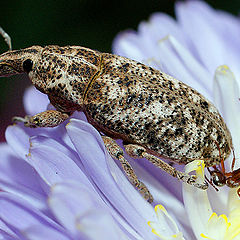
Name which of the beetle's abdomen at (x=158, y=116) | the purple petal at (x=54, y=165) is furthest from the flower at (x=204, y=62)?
the purple petal at (x=54, y=165)

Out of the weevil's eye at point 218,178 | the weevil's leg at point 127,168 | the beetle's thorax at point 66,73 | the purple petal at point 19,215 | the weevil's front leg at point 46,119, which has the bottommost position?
the weevil's eye at point 218,178

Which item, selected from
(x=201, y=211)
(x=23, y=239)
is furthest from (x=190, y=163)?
(x=23, y=239)

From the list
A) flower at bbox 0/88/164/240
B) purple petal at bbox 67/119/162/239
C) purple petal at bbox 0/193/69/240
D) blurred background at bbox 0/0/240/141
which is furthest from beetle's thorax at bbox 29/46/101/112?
blurred background at bbox 0/0/240/141

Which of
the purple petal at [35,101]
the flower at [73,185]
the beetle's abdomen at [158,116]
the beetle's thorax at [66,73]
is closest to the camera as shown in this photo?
the flower at [73,185]

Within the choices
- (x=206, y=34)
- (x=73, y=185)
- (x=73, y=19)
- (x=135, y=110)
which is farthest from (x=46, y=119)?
(x=73, y=19)

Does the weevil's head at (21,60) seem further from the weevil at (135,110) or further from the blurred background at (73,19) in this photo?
the blurred background at (73,19)

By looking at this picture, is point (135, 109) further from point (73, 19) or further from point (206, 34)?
point (73, 19)
